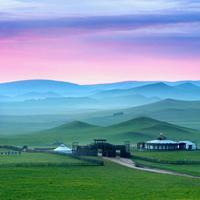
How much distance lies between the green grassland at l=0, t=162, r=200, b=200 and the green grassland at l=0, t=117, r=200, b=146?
59064mm

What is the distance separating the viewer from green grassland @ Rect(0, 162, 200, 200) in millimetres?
57156

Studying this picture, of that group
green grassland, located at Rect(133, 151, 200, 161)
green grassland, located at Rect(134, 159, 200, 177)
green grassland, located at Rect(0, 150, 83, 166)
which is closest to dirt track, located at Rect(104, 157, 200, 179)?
green grassland, located at Rect(134, 159, 200, 177)

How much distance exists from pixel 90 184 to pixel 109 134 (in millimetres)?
89542

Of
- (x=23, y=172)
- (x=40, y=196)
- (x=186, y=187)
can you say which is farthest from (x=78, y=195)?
(x=23, y=172)

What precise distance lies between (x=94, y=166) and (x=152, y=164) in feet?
33.3

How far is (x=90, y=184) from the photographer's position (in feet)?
213

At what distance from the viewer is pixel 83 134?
159625 mm

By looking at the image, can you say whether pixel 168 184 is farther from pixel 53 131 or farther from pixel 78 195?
pixel 53 131

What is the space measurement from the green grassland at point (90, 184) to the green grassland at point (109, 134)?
194ft

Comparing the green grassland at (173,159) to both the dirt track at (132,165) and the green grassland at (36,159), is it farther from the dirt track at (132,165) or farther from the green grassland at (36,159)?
the green grassland at (36,159)

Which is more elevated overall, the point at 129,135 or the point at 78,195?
the point at 129,135

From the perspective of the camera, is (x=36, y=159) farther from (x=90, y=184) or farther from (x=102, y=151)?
(x=90, y=184)

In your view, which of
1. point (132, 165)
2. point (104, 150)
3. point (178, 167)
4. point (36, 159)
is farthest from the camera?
point (104, 150)

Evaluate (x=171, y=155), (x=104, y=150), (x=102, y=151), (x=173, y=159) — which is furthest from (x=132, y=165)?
(x=171, y=155)
